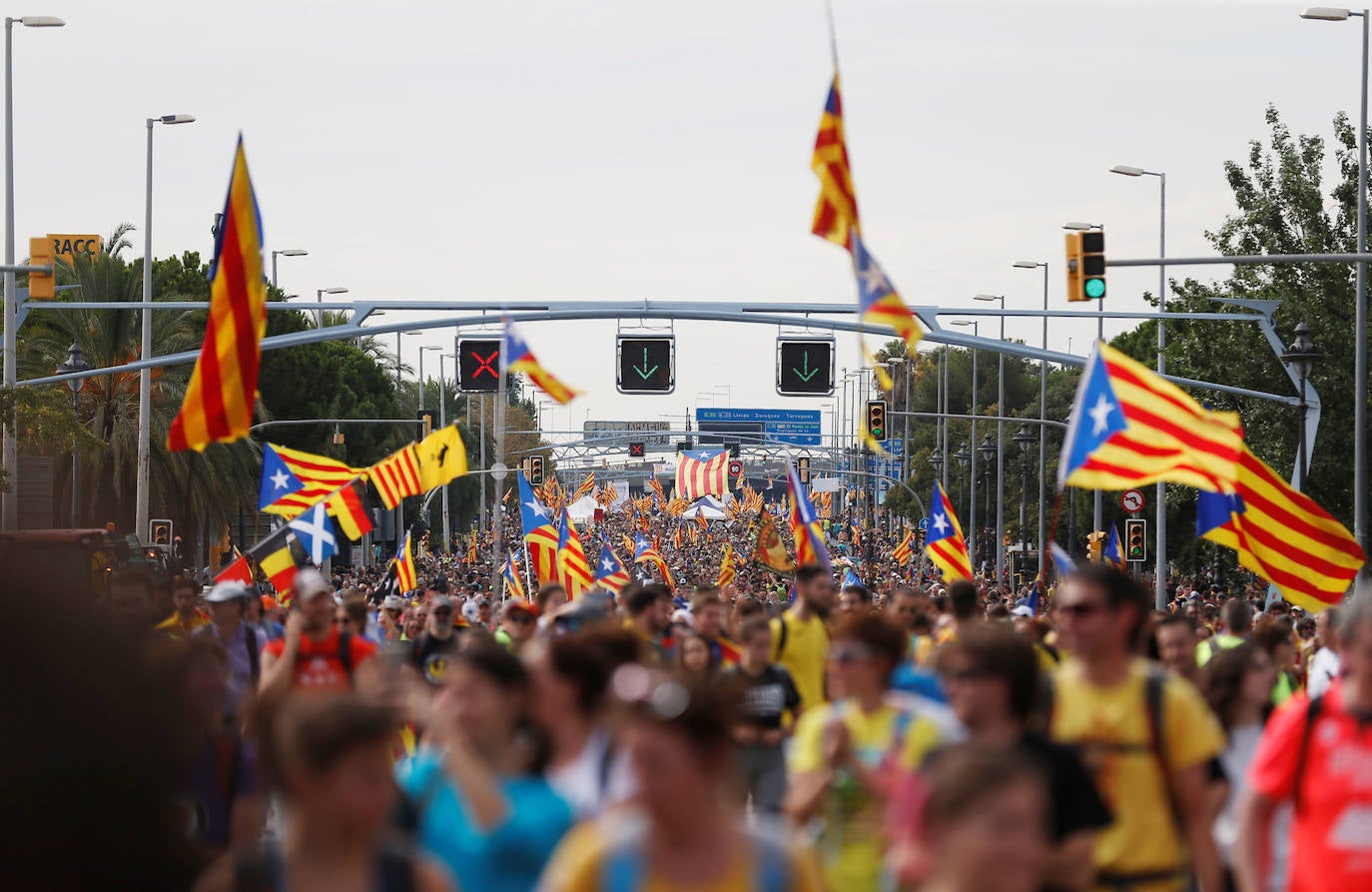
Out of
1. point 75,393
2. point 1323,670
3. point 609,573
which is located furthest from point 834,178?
point 75,393

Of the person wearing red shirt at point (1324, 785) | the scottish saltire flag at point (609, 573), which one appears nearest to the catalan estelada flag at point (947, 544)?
the scottish saltire flag at point (609, 573)

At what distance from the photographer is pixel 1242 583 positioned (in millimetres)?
47812

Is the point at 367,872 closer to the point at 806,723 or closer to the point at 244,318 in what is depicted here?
the point at 806,723

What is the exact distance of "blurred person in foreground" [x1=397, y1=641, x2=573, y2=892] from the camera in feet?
17.3

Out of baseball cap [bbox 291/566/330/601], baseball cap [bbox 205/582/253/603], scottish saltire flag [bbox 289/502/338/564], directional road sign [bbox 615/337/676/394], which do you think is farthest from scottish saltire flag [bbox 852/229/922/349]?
directional road sign [bbox 615/337/676/394]

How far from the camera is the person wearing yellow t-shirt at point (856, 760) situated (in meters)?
5.88

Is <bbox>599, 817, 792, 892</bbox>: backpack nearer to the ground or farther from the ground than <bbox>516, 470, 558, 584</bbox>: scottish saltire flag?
farther from the ground

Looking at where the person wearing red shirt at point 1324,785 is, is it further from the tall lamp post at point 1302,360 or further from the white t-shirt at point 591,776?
the tall lamp post at point 1302,360

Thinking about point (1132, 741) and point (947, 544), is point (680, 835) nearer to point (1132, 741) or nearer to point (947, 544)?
point (1132, 741)

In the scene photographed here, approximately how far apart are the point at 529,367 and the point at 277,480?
9.37 meters

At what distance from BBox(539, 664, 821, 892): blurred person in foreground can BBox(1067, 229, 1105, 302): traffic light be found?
18.3m

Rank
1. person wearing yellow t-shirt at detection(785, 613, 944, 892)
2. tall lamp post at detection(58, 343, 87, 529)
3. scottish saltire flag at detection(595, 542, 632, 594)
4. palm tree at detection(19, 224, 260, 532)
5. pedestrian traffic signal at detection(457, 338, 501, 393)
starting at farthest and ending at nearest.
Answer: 1. palm tree at detection(19, 224, 260, 532)
2. tall lamp post at detection(58, 343, 87, 529)
3. scottish saltire flag at detection(595, 542, 632, 594)
4. pedestrian traffic signal at detection(457, 338, 501, 393)
5. person wearing yellow t-shirt at detection(785, 613, 944, 892)

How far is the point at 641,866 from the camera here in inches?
170

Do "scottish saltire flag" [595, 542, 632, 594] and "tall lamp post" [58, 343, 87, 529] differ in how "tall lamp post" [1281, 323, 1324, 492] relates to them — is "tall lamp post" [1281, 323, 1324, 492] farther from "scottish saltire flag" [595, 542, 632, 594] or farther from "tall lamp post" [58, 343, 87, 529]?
"tall lamp post" [58, 343, 87, 529]
